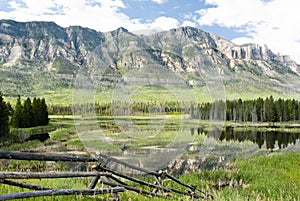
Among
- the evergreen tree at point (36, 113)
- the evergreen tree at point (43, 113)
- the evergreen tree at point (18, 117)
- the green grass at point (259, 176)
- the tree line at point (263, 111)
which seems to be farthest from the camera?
the tree line at point (263, 111)

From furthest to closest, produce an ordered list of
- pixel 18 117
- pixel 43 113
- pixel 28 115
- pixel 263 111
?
pixel 263 111 < pixel 43 113 < pixel 28 115 < pixel 18 117

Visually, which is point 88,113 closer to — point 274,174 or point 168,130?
point 168,130

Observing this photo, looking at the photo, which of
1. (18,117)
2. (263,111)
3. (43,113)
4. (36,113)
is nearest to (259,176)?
(18,117)

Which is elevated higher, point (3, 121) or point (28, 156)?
point (28, 156)

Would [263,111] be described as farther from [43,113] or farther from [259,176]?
[259,176]

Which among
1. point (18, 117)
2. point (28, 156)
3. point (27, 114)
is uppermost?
point (28, 156)

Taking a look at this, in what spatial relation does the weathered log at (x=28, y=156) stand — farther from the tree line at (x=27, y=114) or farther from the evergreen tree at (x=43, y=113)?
the evergreen tree at (x=43, y=113)

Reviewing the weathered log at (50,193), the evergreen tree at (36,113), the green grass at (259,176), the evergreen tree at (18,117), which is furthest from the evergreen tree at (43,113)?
the weathered log at (50,193)

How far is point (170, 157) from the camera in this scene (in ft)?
40.5

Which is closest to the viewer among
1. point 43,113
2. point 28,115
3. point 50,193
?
point 50,193

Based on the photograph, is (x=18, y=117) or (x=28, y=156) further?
(x=18, y=117)

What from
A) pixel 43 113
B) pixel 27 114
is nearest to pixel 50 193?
pixel 27 114

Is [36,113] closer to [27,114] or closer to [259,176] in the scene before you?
[27,114]

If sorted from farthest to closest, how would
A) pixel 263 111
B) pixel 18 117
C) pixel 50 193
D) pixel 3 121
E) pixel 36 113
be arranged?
pixel 263 111 → pixel 36 113 → pixel 18 117 → pixel 3 121 → pixel 50 193
